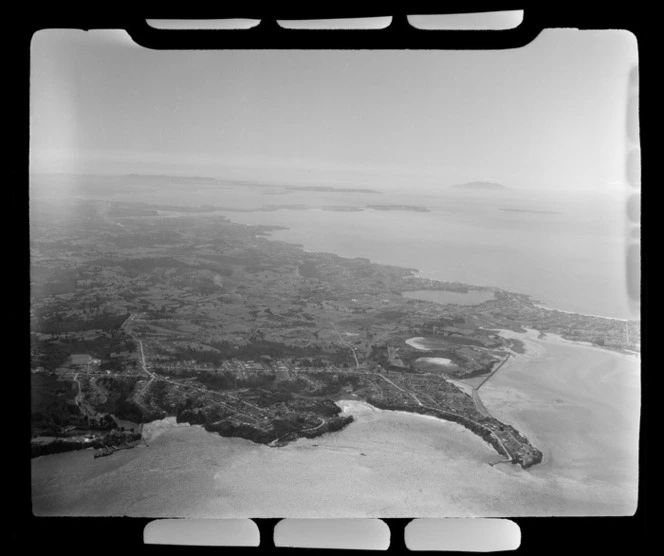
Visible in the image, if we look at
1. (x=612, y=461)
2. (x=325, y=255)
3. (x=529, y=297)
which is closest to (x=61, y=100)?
(x=325, y=255)

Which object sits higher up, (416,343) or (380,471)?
(416,343)

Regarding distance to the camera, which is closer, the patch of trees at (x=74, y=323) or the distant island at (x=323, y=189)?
the patch of trees at (x=74, y=323)

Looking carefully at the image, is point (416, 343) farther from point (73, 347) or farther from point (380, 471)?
point (73, 347)

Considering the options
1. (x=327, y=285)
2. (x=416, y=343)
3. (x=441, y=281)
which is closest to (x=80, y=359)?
(x=327, y=285)

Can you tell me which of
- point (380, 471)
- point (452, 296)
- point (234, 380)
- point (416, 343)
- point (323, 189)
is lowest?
point (380, 471)

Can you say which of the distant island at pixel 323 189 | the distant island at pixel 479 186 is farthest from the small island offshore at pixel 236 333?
the distant island at pixel 479 186

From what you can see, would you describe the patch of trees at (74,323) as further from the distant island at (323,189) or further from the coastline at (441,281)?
the distant island at (323,189)

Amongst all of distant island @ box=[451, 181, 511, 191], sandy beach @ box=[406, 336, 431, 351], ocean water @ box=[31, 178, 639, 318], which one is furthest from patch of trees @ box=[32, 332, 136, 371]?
distant island @ box=[451, 181, 511, 191]
